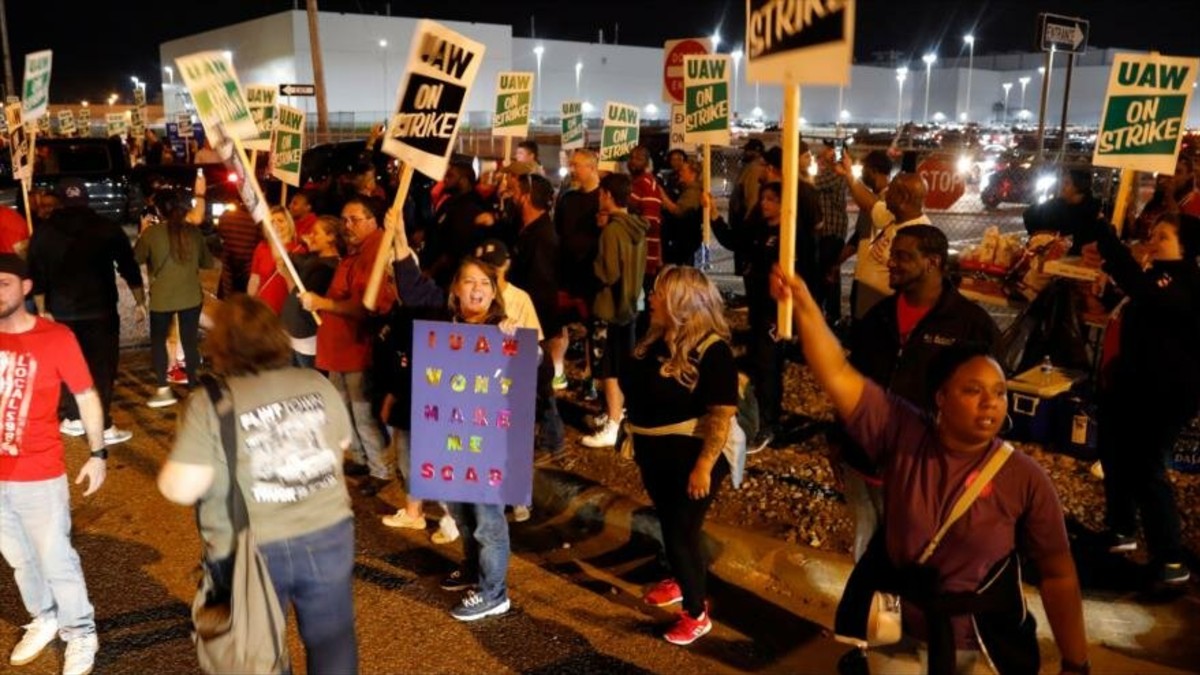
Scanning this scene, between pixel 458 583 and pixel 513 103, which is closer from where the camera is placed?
pixel 458 583

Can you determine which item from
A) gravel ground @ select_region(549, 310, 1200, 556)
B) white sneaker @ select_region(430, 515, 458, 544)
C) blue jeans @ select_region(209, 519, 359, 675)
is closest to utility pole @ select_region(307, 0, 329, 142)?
gravel ground @ select_region(549, 310, 1200, 556)

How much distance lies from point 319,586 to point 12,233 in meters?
6.51

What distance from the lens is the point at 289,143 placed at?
29.9 ft

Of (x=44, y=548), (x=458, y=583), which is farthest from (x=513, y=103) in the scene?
(x=44, y=548)

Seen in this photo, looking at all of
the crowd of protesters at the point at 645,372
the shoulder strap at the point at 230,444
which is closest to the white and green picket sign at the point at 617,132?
the crowd of protesters at the point at 645,372

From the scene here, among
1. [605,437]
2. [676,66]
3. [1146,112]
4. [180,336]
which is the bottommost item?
[605,437]

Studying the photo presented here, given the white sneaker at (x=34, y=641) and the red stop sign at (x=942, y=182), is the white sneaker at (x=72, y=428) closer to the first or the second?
the white sneaker at (x=34, y=641)

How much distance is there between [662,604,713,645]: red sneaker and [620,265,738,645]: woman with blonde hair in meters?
0.19

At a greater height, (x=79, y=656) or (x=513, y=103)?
(x=513, y=103)

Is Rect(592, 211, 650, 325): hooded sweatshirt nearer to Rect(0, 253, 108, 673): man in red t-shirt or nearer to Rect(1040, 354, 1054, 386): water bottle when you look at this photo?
Rect(1040, 354, 1054, 386): water bottle

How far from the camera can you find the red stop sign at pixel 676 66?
1099 cm

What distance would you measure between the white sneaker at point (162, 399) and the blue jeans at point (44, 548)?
4493mm

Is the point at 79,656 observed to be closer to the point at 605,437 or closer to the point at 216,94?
the point at 216,94

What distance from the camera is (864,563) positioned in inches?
132
